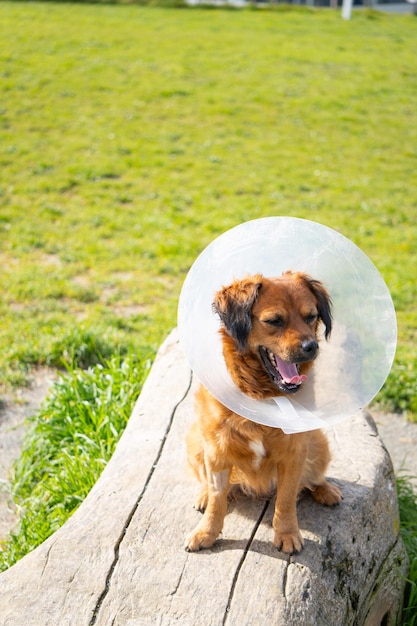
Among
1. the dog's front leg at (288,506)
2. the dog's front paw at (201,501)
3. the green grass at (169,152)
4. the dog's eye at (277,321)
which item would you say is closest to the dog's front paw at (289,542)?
the dog's front leg at (288,506)

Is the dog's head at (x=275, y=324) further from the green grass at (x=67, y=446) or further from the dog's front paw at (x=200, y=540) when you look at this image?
the green grass at (x=67, y=446)

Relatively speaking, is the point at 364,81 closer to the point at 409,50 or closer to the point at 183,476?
the point at 409,50

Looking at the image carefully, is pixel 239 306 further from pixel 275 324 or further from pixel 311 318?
pixel 311 318

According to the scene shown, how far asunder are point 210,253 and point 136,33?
18.9 metres

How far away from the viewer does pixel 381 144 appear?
47.0ft

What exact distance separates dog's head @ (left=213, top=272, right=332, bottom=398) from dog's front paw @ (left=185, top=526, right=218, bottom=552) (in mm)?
757

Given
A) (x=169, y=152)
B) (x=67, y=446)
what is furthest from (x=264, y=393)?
(x=169, y=152)

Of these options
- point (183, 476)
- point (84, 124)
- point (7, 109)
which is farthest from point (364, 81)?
point (183, 476)

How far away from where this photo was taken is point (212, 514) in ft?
10.9

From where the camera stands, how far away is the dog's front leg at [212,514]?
328 centimetres

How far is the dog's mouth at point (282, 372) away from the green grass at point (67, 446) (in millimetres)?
1913

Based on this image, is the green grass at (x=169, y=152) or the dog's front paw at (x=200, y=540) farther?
the green grass at (x=169, y=152)

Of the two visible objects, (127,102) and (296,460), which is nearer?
(296,460)

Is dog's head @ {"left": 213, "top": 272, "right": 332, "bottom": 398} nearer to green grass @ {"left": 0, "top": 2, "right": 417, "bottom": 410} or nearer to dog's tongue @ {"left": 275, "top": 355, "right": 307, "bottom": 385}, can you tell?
dog's tongue @ {"left": 275, "top": 355, "right": 307, "bottom": 385}
